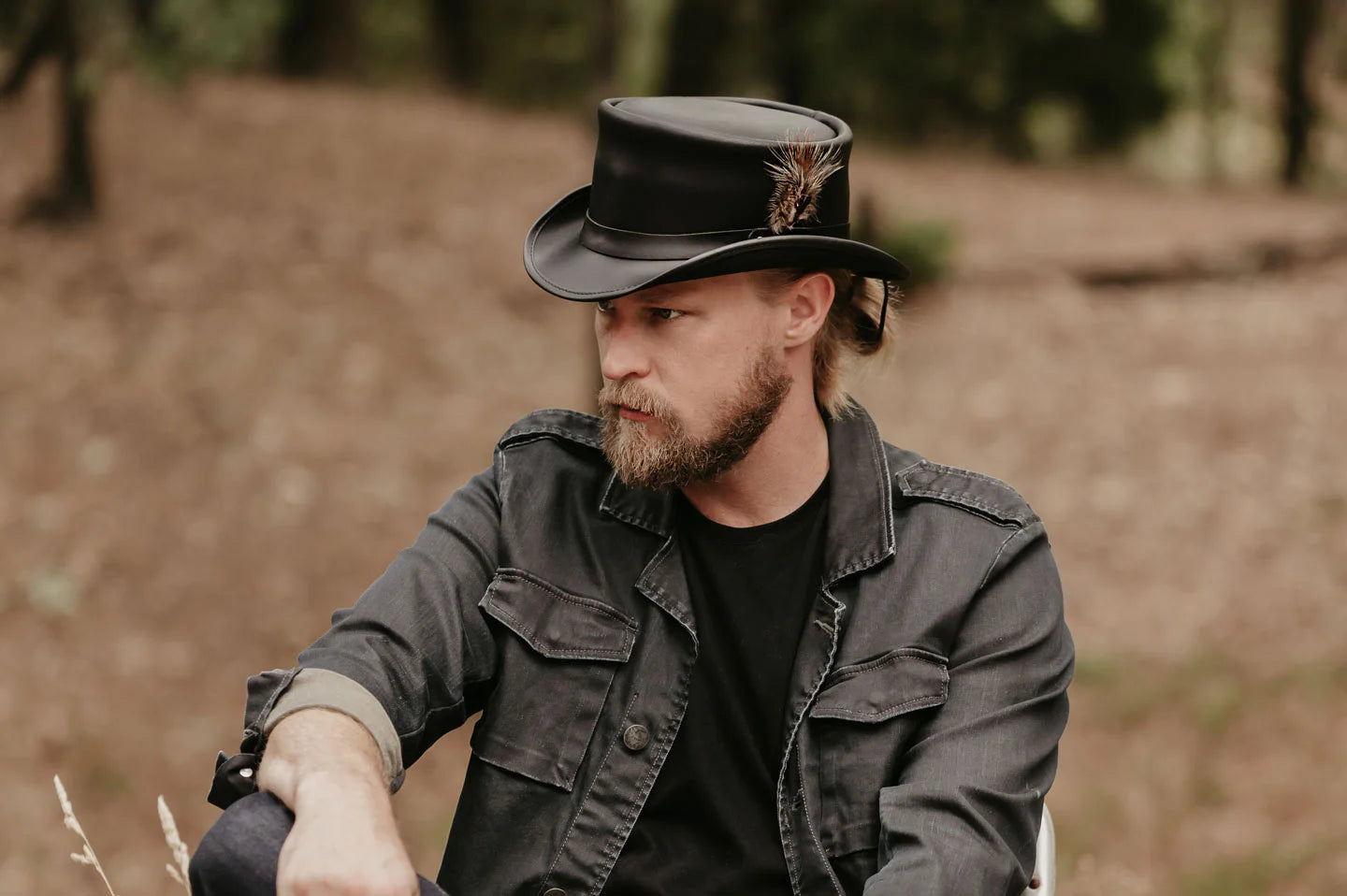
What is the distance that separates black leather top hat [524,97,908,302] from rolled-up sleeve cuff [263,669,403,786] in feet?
2.55

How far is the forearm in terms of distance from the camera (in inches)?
84.7

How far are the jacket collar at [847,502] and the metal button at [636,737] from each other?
0.38 m

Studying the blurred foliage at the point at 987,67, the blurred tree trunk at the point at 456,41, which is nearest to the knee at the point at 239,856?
the blurred tree trunk at the point at 456,41

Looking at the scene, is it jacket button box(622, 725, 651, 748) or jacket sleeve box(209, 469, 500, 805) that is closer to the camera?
jacket sleeve box(209, 469, 500, 805)

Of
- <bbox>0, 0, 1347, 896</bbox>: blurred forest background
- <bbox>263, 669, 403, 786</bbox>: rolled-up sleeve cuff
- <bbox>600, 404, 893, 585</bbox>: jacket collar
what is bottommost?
<bbox>0, 0, 1347, 896</bbox>: blurred forest background

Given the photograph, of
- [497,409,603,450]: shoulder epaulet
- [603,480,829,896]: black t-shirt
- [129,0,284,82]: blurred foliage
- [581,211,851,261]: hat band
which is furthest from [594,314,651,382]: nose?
[129,0,284,82]: blurred foliage

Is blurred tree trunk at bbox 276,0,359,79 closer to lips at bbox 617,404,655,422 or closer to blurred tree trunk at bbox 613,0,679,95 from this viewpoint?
blurred tree trunk at bbox 613,0,679,95

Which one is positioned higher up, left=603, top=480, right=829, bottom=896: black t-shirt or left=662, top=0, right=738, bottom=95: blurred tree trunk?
left=662, top=0, right=738, bottom=95: blurred tree trunk

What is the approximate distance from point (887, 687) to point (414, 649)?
85 centimetres

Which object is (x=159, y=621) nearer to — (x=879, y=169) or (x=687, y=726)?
(x=687, y=726)

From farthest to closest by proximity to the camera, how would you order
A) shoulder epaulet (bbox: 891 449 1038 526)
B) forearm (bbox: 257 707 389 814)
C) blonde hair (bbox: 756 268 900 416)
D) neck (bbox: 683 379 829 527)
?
blonde hair (bbox: 756 268 900 416), neck (bbox: 683 379 829 527), shoulder epaulet (bbox: 891 449 1038 526), forearm (bbox: 257 707 389 814)

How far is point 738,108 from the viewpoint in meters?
2.77

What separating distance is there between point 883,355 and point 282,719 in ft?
4.98

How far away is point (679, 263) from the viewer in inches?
97.3
